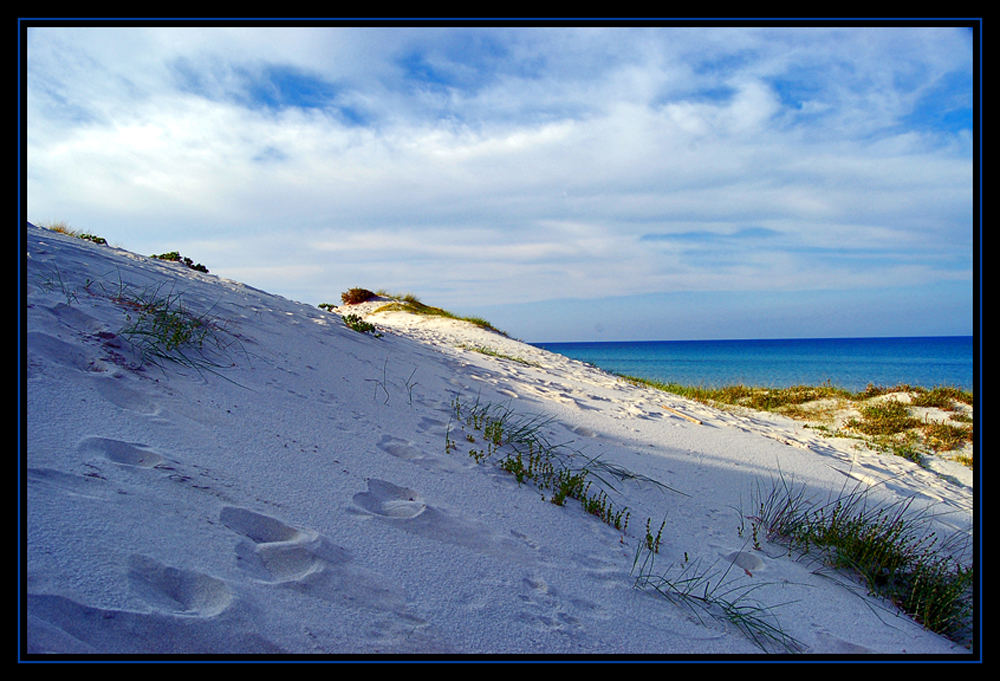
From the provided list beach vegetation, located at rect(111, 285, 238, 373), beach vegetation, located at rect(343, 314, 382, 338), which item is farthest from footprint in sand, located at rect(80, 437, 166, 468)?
beach vegetation, located at rect(343, 314, 382, 338)

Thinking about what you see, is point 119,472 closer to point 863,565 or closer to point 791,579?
point 791,579

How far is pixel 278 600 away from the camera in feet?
7.20

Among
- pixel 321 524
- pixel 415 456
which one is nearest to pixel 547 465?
pixel 415 456

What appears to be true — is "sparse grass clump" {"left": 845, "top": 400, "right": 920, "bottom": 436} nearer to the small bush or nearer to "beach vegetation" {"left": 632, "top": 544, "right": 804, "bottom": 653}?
"beach vegetation" {"left": 632, "top": 544, "right": 804, "bottom": 653}

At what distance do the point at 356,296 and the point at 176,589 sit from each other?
20.1 metres

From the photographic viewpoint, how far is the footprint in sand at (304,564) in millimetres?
2336

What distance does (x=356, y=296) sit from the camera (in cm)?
2148

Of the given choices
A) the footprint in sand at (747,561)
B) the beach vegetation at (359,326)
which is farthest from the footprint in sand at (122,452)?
the beach vegetation at (359,326)

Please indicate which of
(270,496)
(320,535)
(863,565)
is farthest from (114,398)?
(863,565)

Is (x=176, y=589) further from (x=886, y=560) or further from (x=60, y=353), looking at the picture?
(x=886, y=560)

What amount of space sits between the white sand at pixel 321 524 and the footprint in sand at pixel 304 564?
0.4 inches

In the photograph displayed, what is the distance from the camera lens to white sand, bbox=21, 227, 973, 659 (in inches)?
81.8

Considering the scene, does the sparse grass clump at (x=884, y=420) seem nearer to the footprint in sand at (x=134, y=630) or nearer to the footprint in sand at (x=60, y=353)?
the footprint in sand at (x=134, y=630)
